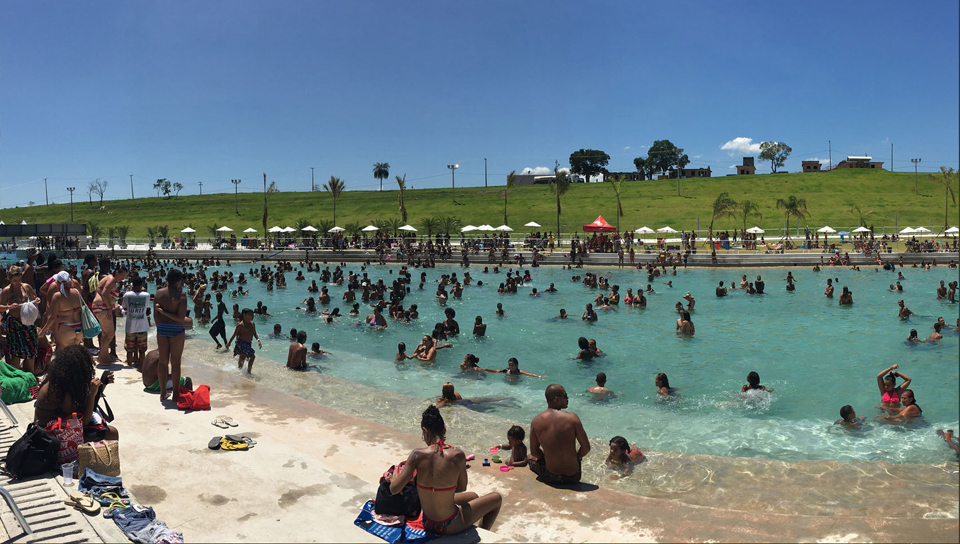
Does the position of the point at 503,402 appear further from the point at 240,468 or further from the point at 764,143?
the point at 764,143

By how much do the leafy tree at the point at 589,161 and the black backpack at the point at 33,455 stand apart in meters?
129

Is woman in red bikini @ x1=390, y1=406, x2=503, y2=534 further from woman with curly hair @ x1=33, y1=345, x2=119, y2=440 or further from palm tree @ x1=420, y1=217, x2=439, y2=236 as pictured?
palm tree @ x1=420, y1=217, x2=439, y2=236

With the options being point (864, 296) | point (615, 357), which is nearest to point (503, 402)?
point (615, 357)

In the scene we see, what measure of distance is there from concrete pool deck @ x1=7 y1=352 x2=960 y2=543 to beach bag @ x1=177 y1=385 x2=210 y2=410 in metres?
0.22

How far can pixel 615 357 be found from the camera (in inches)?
649

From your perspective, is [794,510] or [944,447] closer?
[794,510]

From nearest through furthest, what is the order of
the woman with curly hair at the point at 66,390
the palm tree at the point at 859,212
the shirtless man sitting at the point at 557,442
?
the woman with curly hair at the point at 66,390 → the shirtless man sitting at the point at 557,442 → the palm tree at the point at 859,212

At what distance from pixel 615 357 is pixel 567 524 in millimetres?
11278

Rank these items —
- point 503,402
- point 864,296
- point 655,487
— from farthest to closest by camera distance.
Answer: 1. point 864,296
2. point 503,402
3. point 655,487

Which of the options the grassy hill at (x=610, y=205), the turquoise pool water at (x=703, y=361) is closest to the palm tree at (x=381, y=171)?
the grassy hill at (x=610, y=205)

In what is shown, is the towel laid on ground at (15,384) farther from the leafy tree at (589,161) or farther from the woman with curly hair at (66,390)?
the leafy tree at (589,161)

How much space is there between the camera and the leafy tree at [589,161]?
129 m

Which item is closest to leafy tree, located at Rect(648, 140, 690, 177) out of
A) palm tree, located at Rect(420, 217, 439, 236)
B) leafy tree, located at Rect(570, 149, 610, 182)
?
leafy tree, located at Rect(570, 149, 610, 182)

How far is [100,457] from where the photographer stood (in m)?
5.71
